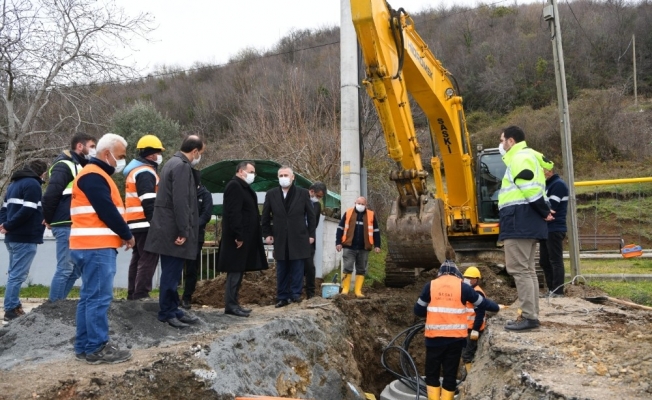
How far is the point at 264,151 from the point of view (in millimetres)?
20281

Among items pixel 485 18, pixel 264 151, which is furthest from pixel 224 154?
pixel 485 18

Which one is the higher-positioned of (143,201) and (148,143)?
(148,143)

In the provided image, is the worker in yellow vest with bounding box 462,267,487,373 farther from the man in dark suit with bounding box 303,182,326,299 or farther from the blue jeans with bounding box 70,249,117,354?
the blue jeans with bounding box 70,249,117,354

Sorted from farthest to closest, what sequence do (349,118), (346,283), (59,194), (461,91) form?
(461,91) → (349,118) → (346,283) → (59,194)

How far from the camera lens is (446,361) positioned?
19.1 ft

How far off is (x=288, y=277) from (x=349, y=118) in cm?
391

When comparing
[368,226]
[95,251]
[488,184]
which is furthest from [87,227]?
[488,184]

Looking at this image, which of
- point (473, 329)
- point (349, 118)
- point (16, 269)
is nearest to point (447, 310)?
point (473, 329)

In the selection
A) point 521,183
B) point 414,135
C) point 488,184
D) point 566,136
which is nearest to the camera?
point 521,183

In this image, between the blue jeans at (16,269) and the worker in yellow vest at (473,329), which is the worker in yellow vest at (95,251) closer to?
the blue jeans at (16,269)

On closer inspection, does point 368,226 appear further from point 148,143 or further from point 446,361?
point 148,143

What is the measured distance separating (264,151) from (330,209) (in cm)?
628

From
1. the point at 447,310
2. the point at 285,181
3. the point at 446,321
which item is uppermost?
the point at 285,181

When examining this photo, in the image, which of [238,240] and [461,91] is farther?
[461,91]
